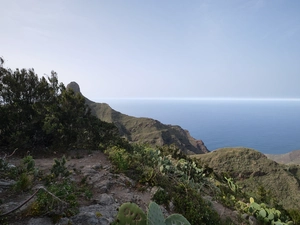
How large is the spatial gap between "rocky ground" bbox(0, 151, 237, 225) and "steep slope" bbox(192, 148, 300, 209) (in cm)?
3109

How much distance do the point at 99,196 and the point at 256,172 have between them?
162 ft

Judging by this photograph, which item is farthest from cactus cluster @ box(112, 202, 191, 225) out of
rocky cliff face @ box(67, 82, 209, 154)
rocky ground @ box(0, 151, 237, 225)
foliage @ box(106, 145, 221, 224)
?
rocky cliff face @ box(67, 82, 209, 154)

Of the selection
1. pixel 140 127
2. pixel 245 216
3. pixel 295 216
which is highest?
pixel 245 216

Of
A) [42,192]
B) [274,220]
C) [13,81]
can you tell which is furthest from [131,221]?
[13,81]

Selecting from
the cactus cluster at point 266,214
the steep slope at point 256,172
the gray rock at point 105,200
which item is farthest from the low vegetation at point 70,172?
the steep slope at point 256,172

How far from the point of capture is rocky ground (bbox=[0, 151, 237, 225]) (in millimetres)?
4336

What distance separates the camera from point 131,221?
12.9 feet

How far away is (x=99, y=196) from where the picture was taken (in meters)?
5.98

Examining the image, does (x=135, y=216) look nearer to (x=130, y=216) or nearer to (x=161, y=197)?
(x=130, y=216)

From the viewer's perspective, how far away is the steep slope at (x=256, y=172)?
37156 mm

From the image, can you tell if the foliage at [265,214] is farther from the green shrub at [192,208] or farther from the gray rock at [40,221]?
the gray rock at [40,221]

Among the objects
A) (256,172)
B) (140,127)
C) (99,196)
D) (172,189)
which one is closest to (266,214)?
(172,189)

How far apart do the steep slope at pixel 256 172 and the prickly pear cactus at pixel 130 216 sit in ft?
113

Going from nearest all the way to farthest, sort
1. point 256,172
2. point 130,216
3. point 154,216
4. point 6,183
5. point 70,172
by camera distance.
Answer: point 154,216 → point 130,216 → point 6,183 → point 70,172 → point 256,172
